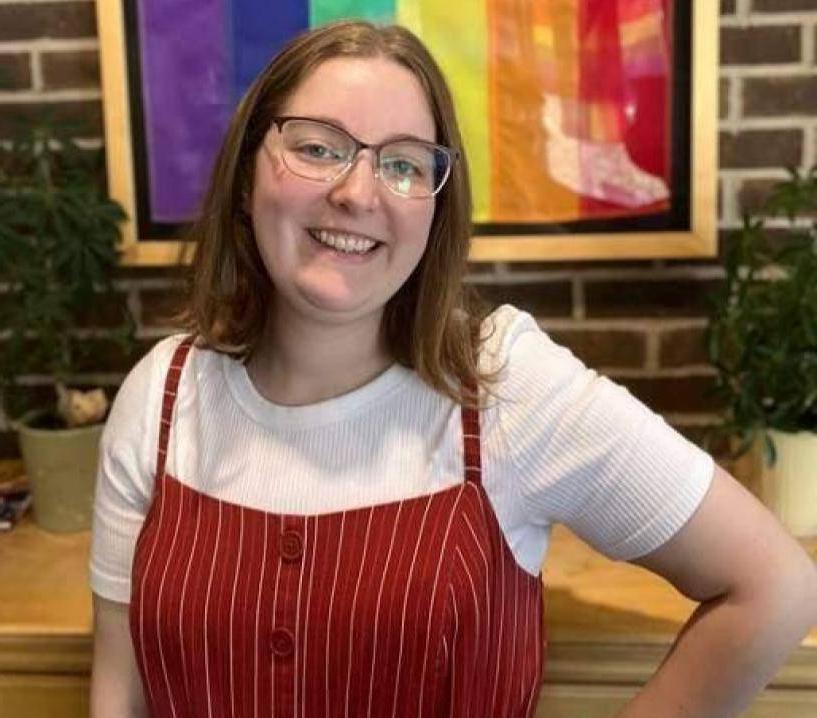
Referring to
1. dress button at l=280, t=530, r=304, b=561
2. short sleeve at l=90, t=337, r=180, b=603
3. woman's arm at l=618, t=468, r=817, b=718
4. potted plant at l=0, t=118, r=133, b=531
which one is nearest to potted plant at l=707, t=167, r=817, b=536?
woman's arm at l=618, t=468, r=817, b=718

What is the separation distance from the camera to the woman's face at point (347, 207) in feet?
3.85

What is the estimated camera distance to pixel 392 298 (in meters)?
1.32

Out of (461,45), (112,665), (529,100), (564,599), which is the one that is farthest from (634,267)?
(112,665)

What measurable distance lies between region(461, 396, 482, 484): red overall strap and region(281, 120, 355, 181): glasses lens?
10.8 inches

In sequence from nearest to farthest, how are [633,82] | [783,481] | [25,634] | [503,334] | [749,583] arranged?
[749,583] < [503,334] < [25,634] < [783,481] < [633,82]

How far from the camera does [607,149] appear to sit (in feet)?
5.66

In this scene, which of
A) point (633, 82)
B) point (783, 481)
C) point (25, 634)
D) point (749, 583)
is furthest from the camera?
point (633, 82)

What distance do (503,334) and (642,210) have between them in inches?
21.6

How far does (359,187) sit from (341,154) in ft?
0.14

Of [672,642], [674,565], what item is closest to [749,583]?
[674,565]

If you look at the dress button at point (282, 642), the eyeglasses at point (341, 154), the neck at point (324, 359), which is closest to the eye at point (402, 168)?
the eyeglasses at point (341, 154)

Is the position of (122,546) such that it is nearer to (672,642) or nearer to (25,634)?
(25,634)

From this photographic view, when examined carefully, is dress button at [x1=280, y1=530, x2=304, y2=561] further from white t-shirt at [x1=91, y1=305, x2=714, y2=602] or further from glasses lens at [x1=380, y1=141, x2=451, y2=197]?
glasses lens at [x1=380, y1=141, x2=451, y2=197]

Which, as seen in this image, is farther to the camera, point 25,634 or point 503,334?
point 25,634
